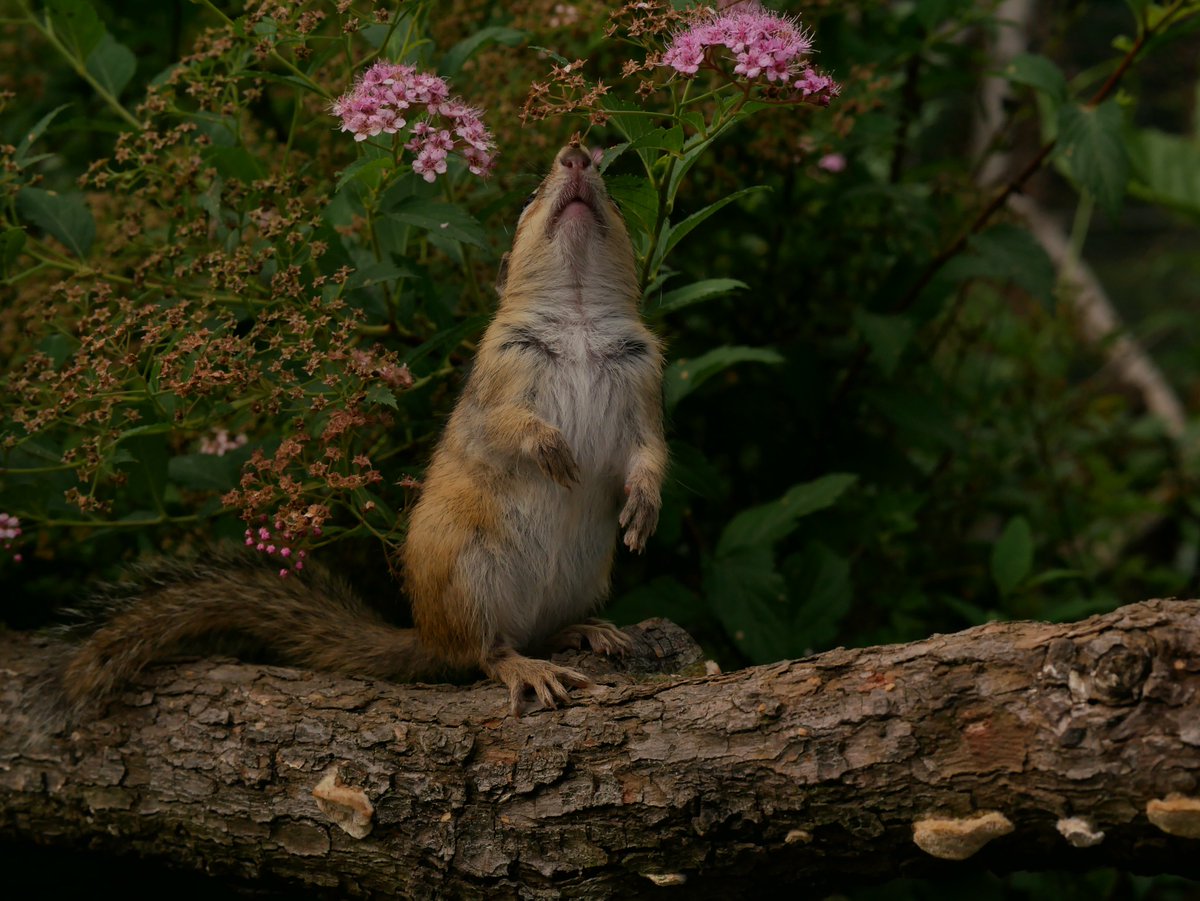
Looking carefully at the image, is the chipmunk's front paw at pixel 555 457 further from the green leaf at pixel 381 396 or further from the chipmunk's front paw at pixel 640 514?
the green leaf at pixel 381 396

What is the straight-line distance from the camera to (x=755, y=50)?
2.63m

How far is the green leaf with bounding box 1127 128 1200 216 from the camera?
6539 mm

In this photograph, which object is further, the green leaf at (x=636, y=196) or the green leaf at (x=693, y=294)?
the green leaf at (x=693, y=294)

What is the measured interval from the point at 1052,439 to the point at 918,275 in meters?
1.67

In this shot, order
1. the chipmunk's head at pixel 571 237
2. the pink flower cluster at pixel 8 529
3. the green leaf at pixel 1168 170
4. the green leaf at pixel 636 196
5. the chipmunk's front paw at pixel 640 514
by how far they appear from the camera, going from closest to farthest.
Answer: the green leaf at pixel 636 196 → the chipmunk's front paw at pixel 640 514 → the pink flower cluster at pixel 8 529 → the chipmunk's head at pixel 571 237 → the green leaf at pixel 1168 170

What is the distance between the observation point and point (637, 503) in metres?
3.17

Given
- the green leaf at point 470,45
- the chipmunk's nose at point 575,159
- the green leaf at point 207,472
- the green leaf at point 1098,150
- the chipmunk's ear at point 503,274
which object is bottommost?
the green leaf at point 207,472

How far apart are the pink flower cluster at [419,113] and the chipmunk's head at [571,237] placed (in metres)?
0.31

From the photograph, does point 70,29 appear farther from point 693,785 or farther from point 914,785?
point 914,785

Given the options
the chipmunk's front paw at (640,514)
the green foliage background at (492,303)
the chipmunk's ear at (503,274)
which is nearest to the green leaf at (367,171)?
the green foliage background at (492,303)

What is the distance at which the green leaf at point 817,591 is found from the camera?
3875mm

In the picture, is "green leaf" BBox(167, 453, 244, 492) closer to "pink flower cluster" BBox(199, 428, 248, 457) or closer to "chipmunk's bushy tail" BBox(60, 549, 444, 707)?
"pink flower cluster" BBox(199, 428, 248, 457)

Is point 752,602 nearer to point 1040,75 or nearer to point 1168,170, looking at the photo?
point 1040,75

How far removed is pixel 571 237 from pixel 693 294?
1.23ft
